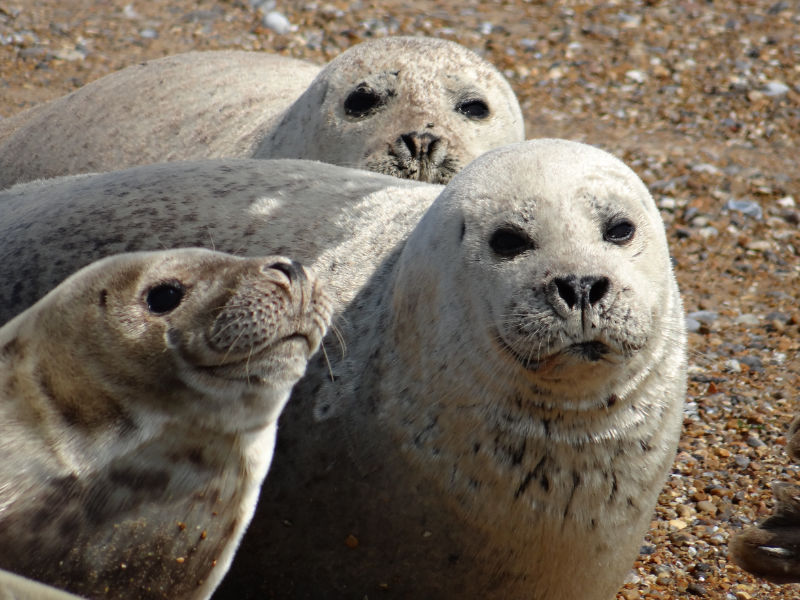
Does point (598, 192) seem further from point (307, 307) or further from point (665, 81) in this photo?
point (665, 81)

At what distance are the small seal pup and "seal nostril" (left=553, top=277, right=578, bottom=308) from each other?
59cm

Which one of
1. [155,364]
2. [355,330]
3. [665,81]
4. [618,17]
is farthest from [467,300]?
[618,17]

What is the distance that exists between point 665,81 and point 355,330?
5.34 metres

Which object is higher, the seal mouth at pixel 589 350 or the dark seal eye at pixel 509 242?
the dark seal eye at pixel 509 242

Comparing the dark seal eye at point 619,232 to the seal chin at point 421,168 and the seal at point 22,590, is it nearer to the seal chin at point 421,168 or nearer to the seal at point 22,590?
the seal chin at point 421,168

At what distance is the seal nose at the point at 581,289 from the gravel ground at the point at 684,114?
1.44 m

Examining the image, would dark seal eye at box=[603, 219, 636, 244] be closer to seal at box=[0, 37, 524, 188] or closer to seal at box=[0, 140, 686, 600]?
seal at box=[0, 140, 686, 600]

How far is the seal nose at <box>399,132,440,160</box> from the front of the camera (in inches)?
178

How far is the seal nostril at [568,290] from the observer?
2820 mm

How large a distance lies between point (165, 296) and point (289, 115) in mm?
2523

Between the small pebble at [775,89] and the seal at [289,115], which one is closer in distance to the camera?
the seal at [289,115]

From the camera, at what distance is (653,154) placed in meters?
7.21

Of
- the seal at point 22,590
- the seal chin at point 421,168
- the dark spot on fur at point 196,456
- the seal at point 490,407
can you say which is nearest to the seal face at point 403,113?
the seal chin at point 421,168

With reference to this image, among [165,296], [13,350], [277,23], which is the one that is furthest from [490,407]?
[277,23]
